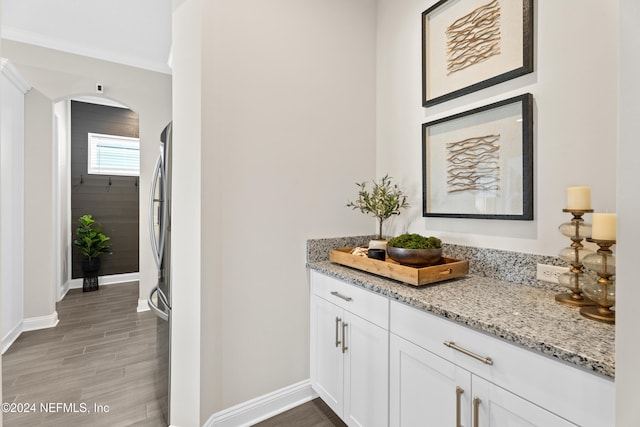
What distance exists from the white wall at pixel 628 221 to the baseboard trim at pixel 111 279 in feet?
19.4

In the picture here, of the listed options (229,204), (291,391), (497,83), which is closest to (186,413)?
(291,391)

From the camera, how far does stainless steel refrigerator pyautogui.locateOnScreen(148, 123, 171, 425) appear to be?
1.74 metres

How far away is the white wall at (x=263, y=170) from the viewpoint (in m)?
1.58

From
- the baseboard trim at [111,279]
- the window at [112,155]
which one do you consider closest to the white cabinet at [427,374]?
the baseboard trim at [111,279]

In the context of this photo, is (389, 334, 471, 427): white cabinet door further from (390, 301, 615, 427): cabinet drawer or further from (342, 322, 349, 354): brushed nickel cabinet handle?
(342, 322, 349, 354): brushed nickel cabinet handle

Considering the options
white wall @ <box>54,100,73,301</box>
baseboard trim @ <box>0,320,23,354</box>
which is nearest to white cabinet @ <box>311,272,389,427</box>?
baseboard trim @ <box>0,320,23,354</box>

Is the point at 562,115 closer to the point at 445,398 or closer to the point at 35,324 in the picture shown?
the point at 445,398

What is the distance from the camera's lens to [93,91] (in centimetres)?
337

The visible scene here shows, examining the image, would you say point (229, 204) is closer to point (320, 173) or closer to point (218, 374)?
point (320, 173)

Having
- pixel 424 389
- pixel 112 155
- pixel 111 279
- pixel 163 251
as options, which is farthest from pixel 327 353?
pixel 112 155

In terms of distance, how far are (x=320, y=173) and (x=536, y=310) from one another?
1.35m

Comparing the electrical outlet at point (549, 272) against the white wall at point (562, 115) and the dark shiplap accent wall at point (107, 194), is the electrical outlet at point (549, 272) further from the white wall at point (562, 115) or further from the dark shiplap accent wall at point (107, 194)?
the dark shiplap accent wall at point (107, 194)

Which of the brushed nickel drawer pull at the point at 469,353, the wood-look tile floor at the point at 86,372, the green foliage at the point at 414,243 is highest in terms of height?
the green foliage at the point at 414,243

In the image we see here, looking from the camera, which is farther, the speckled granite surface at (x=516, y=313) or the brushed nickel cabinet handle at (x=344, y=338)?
the brushed nickel cabinet handle at (x=344, y=338)
